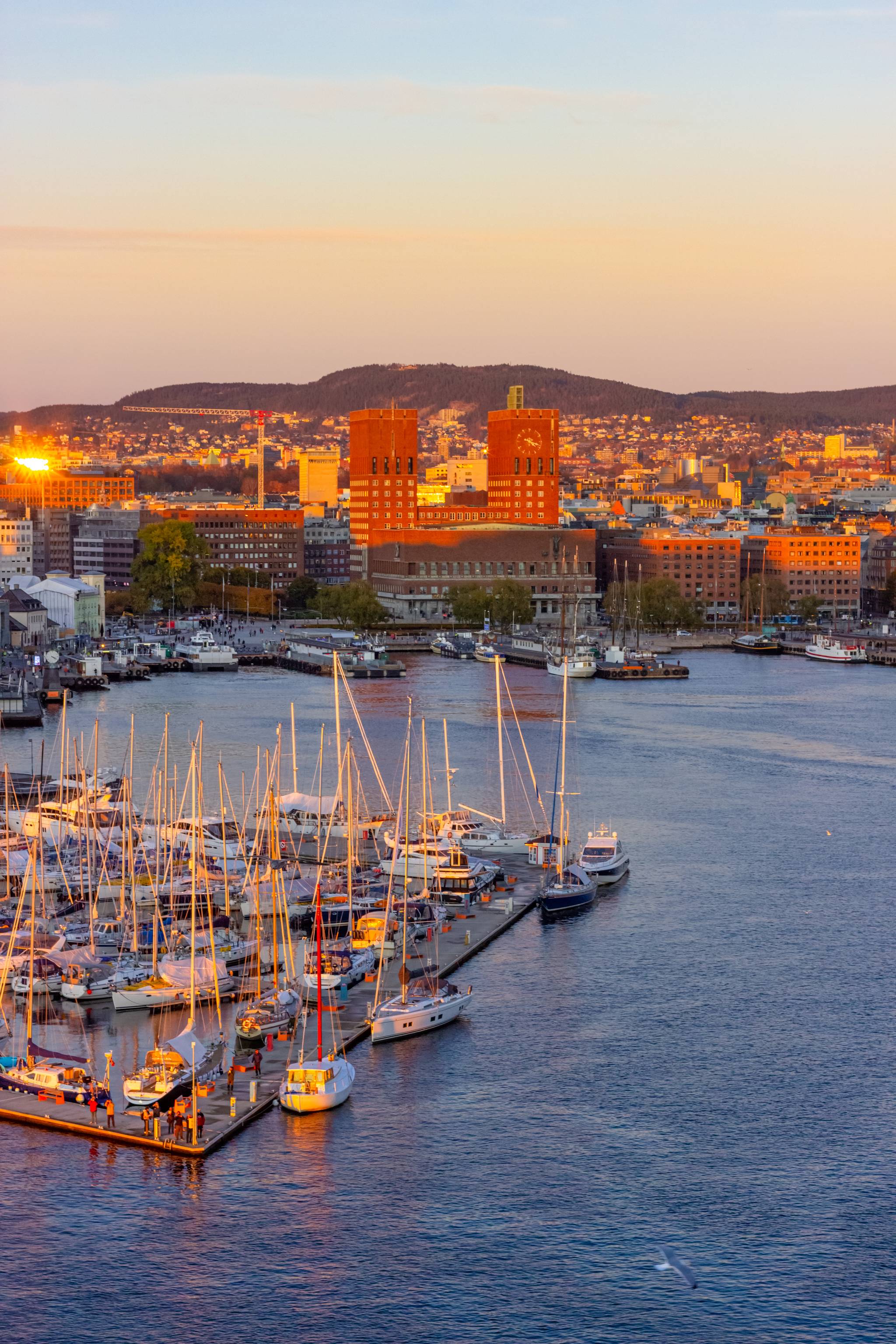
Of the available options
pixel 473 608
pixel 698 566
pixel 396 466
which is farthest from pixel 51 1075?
pixel 396 466

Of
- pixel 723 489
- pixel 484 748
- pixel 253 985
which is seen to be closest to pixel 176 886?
pixel 253 985

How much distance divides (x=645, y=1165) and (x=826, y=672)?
29996mm

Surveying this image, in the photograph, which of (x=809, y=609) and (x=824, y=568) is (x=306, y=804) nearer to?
(x=809, y=609)

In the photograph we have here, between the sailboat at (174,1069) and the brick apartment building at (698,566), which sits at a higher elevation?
the brick apartment building at (698,566)

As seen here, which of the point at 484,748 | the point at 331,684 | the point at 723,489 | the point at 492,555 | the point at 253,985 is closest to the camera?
the point at 253,985

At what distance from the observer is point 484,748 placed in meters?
25.5

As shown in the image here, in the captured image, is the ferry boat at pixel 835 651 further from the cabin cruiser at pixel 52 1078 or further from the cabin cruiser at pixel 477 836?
the cabin cruiser at pixel 52 1078

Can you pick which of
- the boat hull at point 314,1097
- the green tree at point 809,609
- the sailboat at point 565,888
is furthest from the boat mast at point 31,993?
the green tree at point 809,609

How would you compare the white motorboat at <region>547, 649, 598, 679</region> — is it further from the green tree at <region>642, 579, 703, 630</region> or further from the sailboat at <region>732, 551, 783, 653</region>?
the green tree at <region>642, 579, 703, 630</region>

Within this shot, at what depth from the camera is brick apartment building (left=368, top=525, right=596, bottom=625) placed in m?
53.3

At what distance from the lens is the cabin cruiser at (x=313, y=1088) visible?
1152cm

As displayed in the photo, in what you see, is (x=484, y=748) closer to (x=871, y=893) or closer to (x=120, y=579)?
(x=871, y=893)

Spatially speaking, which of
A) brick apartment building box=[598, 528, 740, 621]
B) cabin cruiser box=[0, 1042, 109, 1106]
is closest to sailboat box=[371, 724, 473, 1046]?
cabin cruiser box=[0, 1042, 109, 1106]

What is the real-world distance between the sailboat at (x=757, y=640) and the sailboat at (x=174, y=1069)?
35.0 meters
